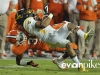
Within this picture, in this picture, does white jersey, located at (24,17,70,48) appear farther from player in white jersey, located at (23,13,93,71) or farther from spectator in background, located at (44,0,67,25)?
spectator in background, located at (44,0,67,25)

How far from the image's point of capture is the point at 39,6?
1705 centimetres

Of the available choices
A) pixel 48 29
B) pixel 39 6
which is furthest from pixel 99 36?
pixel 48 29

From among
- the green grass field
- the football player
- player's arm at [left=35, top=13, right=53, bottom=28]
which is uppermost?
player's arm at [left=35, top=13, right=53, bottom=28]

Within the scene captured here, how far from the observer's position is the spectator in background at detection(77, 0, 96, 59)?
656 inches

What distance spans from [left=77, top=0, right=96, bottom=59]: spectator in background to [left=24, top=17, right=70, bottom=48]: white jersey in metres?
3.91

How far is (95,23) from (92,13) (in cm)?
62

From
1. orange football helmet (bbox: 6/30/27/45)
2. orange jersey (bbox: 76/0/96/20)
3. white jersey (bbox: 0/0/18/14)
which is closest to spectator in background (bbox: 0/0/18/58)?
white jersey (bbox: 0/0/18/14)

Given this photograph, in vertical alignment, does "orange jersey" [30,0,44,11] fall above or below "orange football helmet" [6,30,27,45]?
above

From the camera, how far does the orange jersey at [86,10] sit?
1669cm

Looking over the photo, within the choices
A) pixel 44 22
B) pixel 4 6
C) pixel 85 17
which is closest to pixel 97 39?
pixel 85 17

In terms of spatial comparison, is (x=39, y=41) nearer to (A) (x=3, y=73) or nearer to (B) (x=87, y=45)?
(A) (x=3, y=73)

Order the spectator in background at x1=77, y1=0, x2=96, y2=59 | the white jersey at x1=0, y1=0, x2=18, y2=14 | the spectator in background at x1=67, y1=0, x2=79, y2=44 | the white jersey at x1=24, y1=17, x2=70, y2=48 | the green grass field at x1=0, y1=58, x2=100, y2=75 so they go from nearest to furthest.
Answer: the green grass field at x1=0, y1=58, x2=100, y2=75, the white jersey at x1=24, y1=17, x2=70, y2=48, the white jersey at x1=0, y1=0, x2=18, y2=14, the spectator in background at x1=77, y1=0, x2=96, y2=59, the spectator in background at x1=67, y1=0, x2=79, y2=44

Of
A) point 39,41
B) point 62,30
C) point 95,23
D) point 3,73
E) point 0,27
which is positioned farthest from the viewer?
point 95,23

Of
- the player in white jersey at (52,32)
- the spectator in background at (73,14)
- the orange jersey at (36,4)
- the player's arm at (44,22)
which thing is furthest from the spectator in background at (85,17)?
the player's arm at (44,22)
